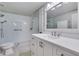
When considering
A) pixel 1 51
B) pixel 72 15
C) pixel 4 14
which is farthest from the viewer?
pixel 4 14

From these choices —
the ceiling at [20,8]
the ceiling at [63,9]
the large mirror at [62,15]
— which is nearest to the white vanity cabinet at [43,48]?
the large mirror at [62,15]

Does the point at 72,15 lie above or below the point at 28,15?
below

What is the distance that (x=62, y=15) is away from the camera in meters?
1.30

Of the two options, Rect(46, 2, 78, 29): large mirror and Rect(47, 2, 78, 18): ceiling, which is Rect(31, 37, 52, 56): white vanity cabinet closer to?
Rect(46, 2, 78, 29): large mirror

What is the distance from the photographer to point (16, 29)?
7.18ft

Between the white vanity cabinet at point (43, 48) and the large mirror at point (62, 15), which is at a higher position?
the large mirror at point (62, 15)

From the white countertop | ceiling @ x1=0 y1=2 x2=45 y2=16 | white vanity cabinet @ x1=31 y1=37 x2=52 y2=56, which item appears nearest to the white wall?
ceiling @ x1=0 y1=2 x2=45 y2=16

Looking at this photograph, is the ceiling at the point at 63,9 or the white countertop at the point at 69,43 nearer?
the white countertop at the point at 69,43

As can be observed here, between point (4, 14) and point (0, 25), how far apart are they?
424 mm

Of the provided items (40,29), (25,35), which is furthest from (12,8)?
(40,29)

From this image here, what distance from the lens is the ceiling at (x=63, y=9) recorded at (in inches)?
43.1

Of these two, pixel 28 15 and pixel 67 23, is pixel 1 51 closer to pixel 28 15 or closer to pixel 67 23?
pixel 28 15

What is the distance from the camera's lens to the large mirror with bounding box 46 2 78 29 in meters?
1.07

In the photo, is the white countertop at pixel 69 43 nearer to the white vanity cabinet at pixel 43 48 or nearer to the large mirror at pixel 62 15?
the white vanity cabinet at pixel 43 48
